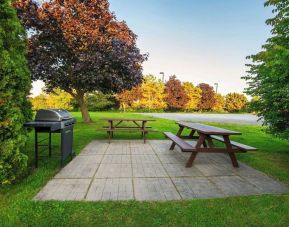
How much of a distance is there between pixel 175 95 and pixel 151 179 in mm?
52293

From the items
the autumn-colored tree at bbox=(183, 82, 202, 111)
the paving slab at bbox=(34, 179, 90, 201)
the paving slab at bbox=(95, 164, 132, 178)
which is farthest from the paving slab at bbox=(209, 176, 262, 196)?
the autumn-colored tree at bbox=(183, 82, 202, 111)

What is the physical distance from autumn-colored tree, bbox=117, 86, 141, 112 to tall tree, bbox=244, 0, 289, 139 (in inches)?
1710

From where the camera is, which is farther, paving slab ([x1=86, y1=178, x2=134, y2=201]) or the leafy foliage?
the leafy foliage

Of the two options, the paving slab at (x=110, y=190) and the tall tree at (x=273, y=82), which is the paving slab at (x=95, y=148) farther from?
the tall tree at (x=273, y=82)

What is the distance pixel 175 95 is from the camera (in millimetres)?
57375

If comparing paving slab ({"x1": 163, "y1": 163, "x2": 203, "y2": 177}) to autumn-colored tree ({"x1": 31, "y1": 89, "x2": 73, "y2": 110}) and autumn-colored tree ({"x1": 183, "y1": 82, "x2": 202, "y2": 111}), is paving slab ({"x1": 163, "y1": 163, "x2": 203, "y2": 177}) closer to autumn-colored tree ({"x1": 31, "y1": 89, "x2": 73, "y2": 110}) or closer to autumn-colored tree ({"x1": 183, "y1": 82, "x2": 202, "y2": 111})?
autumn-colored tree ({"x1": 31, "y1": 89, "x2": 73, "y2": 110})

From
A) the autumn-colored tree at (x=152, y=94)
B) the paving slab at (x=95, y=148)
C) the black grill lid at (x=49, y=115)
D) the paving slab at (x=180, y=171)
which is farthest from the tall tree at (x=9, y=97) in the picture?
the autumn-colored tree at (x=152, y=94)

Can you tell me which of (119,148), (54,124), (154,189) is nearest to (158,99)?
(119,148)

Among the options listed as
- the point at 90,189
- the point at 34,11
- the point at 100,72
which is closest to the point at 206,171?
the point at 90,189

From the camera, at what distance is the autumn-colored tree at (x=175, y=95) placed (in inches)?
2248

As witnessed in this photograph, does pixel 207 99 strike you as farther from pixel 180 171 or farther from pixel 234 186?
pixel 234 186

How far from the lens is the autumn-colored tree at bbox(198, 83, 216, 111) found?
62156mm

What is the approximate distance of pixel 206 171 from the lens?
253 inches

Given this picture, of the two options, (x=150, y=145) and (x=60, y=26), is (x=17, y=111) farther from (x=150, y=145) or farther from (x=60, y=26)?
(x=60, y=26)
